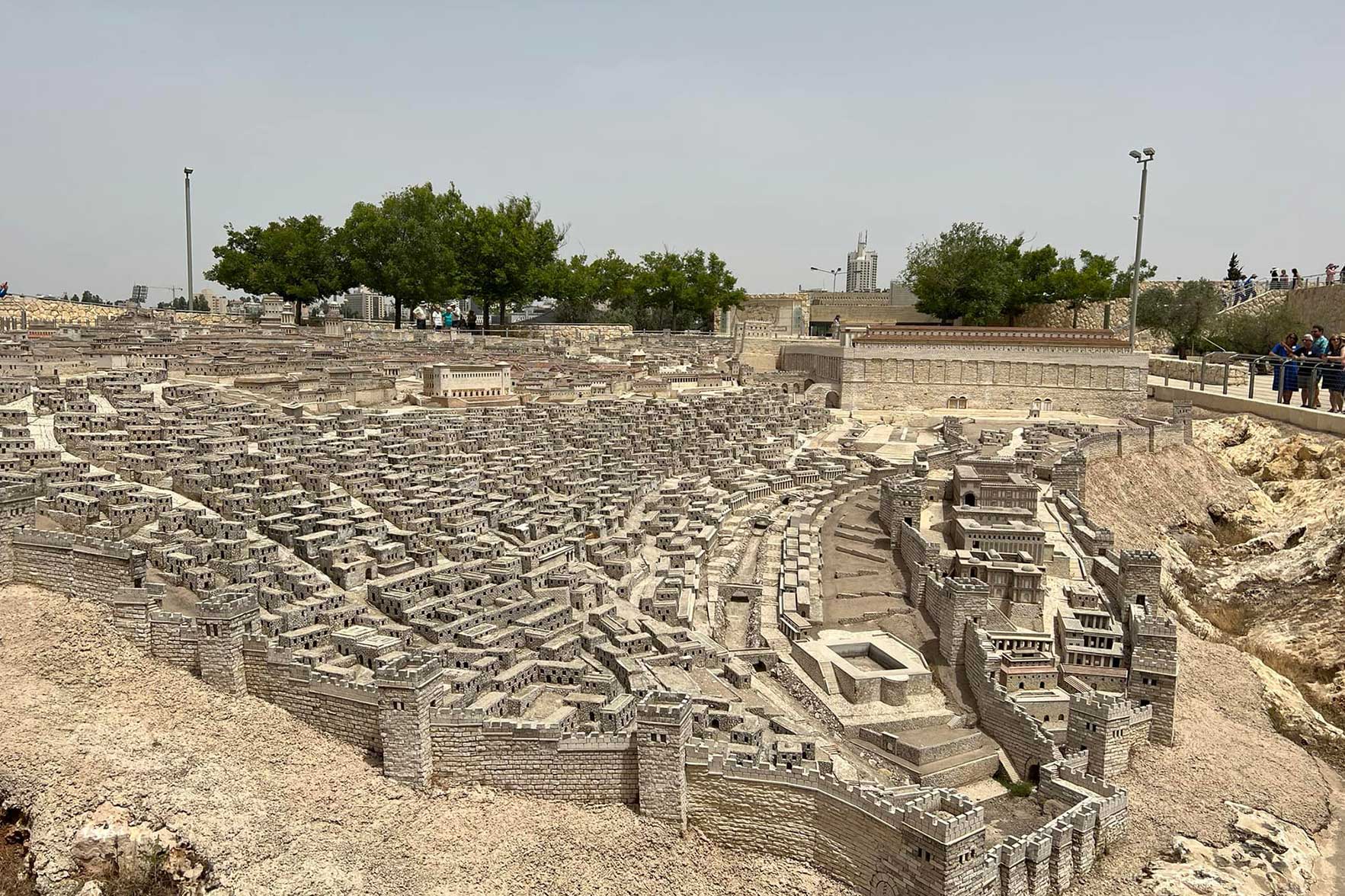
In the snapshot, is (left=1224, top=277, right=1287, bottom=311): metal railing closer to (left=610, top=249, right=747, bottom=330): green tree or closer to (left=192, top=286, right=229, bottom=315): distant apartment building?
(left=610, top=249, right=747, bottom=330): green tree

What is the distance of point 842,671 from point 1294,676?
1046 centimetres

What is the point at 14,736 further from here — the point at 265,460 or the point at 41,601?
the point at 265,460

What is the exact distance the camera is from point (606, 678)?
14.4 m

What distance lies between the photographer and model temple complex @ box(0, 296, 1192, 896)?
40.6 feet

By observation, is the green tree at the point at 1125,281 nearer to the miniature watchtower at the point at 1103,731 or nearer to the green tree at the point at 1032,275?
the green tree at the point at 1032,275

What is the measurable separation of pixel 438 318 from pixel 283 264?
54.6ft

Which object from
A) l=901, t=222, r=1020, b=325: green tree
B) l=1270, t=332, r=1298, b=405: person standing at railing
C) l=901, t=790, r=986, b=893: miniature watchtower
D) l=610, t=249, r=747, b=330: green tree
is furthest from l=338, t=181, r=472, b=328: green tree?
l=901, t=790, r=986, b=893: miniature watchtower

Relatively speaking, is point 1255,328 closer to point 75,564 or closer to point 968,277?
point 968,277

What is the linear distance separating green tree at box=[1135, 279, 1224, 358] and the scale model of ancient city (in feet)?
67.1

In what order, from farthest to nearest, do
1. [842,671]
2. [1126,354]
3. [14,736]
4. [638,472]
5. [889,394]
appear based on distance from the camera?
→ [889,394]
[1126,354]
[638,472]
[842,671]
[14,736]

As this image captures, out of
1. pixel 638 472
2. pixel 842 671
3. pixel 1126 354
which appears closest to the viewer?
pixel 842 671

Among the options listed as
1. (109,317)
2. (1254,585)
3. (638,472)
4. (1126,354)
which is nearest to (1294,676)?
(1254,585)

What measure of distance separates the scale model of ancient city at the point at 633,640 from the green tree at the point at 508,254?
23828 millimetres

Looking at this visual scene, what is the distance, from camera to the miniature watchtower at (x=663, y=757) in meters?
12.0
